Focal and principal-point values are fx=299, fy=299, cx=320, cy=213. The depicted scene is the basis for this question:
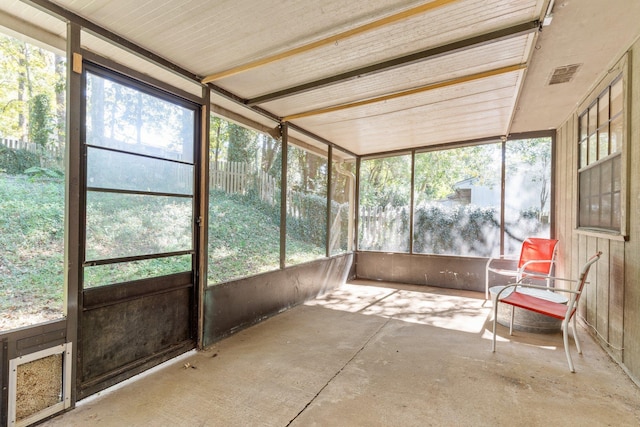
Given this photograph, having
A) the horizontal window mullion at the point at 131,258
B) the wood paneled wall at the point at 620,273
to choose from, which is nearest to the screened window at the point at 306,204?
the horizontal window mullion at the point at 131,258

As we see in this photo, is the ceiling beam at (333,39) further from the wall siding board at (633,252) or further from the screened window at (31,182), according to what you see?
the wall siding board at (633,252)

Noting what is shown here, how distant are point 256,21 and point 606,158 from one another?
322cm

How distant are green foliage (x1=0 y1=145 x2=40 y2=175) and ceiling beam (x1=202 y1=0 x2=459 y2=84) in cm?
142

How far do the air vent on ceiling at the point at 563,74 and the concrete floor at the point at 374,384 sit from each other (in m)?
2.50

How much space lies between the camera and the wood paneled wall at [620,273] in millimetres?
2176

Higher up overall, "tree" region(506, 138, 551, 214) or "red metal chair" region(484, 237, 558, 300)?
"tree" region(506, 138, 551, 214)

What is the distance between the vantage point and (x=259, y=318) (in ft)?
11.3

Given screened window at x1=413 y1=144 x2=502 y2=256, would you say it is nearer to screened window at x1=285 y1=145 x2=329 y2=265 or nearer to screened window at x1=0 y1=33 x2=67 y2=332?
screened window at x1=285 y1=145 x2=329 y2=265

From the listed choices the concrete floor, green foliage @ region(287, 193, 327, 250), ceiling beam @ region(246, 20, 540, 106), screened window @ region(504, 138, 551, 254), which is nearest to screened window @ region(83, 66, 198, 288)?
the concrete floor

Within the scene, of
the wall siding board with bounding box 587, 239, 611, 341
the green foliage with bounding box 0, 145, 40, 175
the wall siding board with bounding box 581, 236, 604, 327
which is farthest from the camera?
the wall siding board with bounding box 581, 236, 604, 327

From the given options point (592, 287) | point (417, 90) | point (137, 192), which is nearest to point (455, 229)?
point (592, 287)

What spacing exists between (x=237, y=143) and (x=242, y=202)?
66 centimetres

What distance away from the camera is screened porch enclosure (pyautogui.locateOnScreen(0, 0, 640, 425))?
5.83 feet

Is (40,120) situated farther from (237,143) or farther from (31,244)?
(237,143)
